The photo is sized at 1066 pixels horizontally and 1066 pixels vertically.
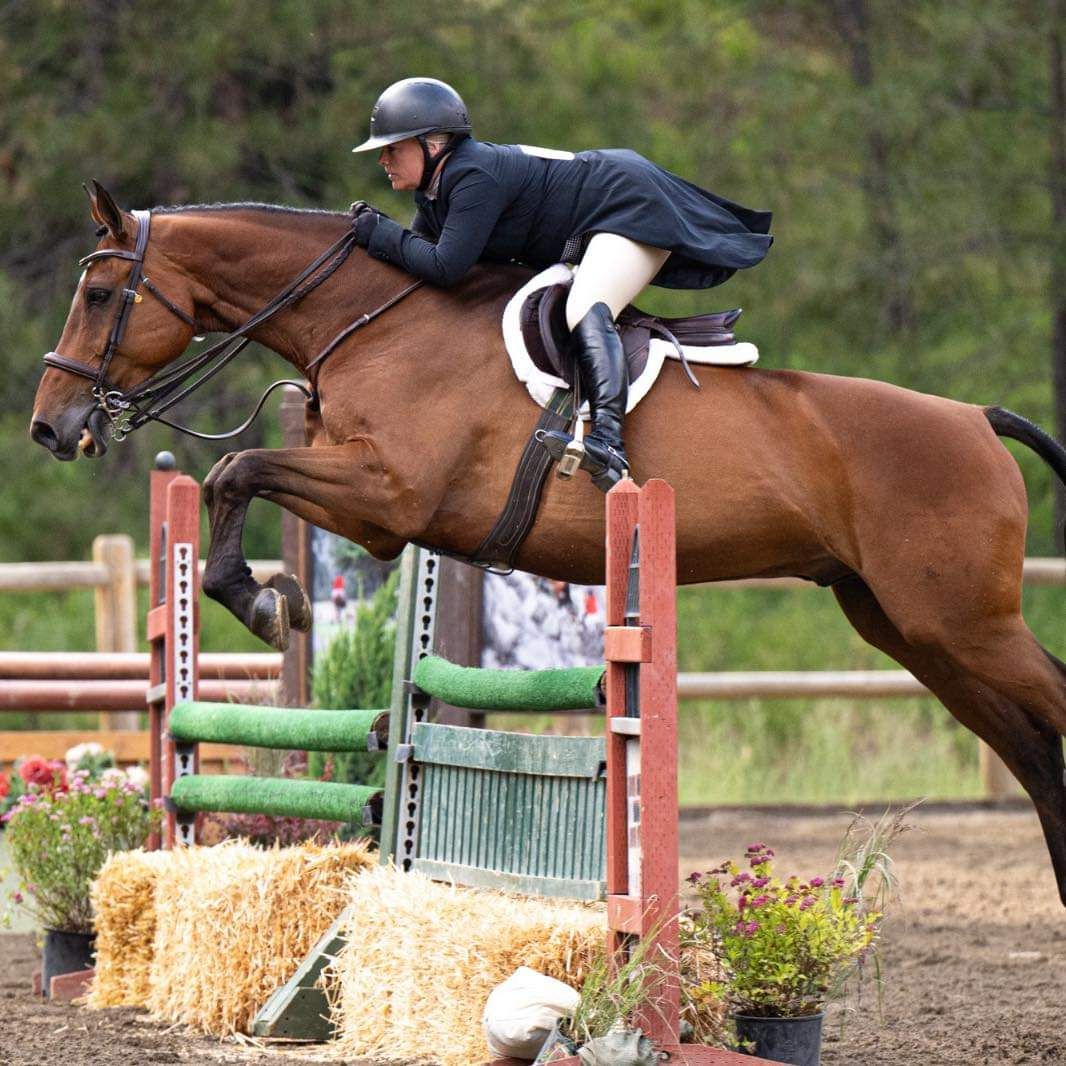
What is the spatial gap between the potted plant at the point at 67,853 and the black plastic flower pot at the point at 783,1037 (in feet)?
7.03

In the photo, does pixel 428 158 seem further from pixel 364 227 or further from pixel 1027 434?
pixel 1027 434

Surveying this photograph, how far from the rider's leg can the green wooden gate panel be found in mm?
646

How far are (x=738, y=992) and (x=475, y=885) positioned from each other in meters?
0.68

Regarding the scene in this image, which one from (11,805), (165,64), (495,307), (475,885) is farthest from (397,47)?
(475,885)

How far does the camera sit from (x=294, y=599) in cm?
392

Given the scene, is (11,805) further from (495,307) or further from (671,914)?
(671,914)

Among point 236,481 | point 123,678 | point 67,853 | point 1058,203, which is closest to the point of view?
point 236,481

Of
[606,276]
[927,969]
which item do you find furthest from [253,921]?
[927,969]

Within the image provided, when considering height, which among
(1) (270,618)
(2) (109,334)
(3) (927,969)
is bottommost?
(3) (927,969)

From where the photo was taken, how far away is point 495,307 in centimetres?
414

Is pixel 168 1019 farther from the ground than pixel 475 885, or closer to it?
closer to it

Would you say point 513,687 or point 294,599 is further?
point 294,599

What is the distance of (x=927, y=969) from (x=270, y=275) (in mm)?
2894

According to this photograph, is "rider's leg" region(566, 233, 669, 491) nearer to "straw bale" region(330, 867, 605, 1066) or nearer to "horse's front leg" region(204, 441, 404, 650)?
"horse's front leg" region(204, 441, 404, 650)
